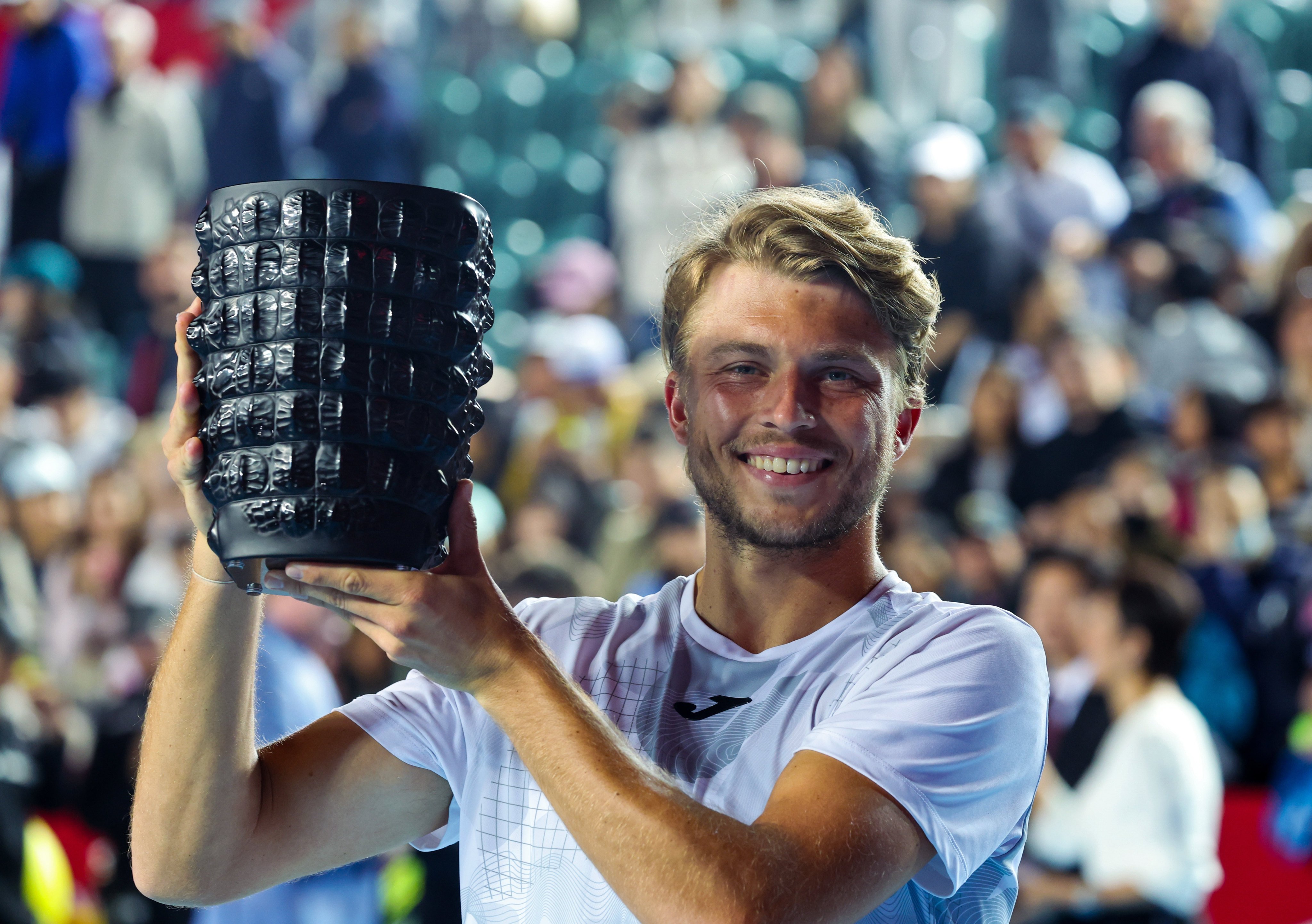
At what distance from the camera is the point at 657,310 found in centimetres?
217

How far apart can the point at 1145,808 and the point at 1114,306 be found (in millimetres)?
2876

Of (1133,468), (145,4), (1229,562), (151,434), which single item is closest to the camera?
(1229,562)

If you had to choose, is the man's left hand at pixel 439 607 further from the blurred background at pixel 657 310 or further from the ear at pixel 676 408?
the blurred background at pixel 657 310

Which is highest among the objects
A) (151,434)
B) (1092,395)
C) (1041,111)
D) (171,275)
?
(1041,111)

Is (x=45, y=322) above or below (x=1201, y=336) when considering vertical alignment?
below

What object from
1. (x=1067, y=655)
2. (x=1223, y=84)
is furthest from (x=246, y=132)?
(x=1067, y=655)

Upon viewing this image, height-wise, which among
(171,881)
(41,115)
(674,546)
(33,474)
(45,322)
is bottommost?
(33,474)

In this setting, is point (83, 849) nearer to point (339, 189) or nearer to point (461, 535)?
point (461, 535)

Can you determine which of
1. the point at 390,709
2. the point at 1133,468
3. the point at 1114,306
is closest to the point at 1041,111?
the point at 1114,306

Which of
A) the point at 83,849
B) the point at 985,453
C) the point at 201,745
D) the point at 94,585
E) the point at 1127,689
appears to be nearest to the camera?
the point at 201,745

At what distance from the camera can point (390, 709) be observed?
1.86 metres

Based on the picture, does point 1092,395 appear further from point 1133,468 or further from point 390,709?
point 390,709

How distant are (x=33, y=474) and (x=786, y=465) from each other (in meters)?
5.56

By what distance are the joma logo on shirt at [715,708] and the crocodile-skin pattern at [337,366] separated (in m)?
0.44
